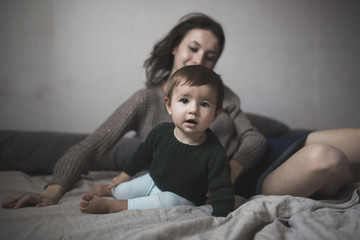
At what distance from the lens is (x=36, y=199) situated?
839mm

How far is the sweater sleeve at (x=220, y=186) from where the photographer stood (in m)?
0.75

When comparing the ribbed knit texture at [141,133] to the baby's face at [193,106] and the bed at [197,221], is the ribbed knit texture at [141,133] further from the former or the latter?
the baby's face at [193,106]

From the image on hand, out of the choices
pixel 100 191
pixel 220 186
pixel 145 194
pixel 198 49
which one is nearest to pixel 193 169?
pixel 220 186

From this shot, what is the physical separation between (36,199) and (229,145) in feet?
2.50

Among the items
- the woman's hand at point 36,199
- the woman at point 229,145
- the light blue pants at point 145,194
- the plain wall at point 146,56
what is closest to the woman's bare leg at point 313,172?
the woman at point 229,145

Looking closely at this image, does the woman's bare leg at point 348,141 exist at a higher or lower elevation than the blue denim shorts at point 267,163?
higher

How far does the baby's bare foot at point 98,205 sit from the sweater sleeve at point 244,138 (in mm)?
506

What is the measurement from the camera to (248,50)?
1.97 metres

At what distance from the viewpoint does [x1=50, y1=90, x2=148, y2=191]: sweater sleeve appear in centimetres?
99

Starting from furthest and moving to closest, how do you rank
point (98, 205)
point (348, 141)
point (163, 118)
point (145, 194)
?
point (163, 118) → point (348, 141) → point (145, 194) → point (98, 205)

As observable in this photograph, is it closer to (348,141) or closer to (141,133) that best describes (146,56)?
(141,133)

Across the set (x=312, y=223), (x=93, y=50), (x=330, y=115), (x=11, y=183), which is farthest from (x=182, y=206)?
(x=330, y=115)

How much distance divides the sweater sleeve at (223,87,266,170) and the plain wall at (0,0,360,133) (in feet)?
2.24

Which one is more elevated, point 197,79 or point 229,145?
point 197,79
